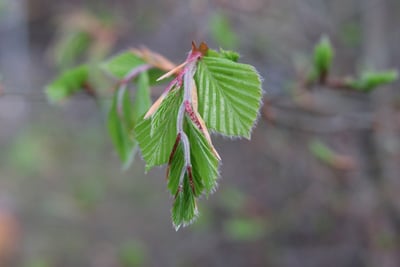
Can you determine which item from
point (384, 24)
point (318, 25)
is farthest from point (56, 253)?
point (384, 24)

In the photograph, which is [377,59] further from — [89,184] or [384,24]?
[89,184]

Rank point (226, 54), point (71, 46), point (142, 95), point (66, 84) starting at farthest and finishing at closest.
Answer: point (71, 46) < point (66, 84) < point (142, 95) < point (226, 54)

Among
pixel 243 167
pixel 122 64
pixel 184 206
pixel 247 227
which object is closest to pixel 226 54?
pixel 184 206

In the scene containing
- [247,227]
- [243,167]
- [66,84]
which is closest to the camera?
[66,84]

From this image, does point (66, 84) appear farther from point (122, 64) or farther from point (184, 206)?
point (184, 206)

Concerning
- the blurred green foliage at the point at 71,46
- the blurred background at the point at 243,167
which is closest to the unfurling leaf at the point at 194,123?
the blurred background at the point at 243,167

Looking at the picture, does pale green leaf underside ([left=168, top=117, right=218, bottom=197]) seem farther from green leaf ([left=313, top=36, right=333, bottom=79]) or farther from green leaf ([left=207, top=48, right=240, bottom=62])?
green leaf ([left=313, top=36, right=333, bottom=79])

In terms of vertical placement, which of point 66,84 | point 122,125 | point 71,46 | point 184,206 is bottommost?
point 184,206
